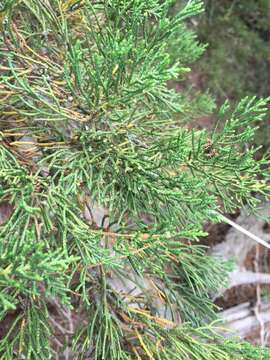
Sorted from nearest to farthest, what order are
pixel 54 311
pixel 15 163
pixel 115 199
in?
pixel 15 163, pixel 115 199, pixel 54 311

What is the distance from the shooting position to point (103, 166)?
1134 mm

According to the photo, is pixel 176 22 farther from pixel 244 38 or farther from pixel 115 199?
pixel 244 38

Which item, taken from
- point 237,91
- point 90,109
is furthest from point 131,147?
point 237,91

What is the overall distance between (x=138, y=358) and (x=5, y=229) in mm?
624

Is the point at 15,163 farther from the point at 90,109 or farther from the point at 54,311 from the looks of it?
the point at 54,311

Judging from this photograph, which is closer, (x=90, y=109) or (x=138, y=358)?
(x=90, y=109)

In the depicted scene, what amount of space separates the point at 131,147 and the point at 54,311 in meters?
1.51

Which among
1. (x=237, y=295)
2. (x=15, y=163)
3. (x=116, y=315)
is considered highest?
(x=15, y=163)

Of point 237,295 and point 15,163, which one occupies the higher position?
point 15,163

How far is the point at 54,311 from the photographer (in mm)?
2338

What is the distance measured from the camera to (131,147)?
1153 millimetres

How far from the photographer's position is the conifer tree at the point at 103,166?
0.99 metres

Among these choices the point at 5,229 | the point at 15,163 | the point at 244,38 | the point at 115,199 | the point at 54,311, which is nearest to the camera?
the point at 5,229

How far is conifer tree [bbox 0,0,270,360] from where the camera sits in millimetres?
994
